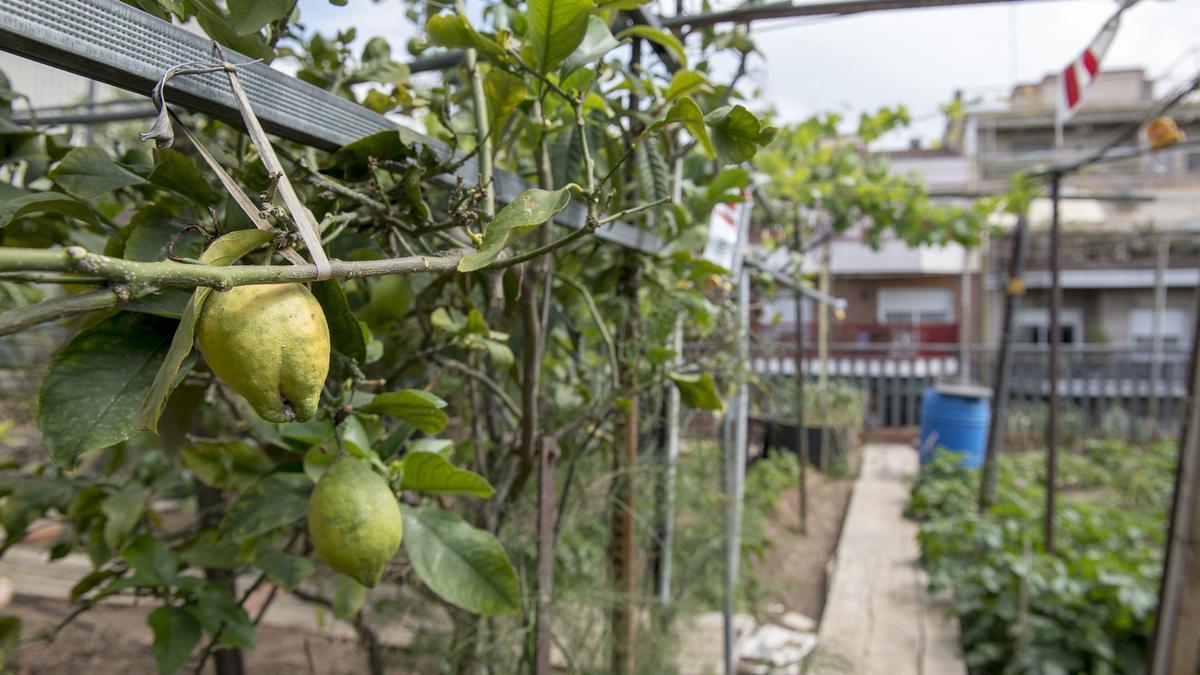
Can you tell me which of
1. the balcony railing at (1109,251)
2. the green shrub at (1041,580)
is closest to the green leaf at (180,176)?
the green shrub at (1041,580)

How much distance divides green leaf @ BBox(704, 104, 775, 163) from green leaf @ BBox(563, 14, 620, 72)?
13 centimetres

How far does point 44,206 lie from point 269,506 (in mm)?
336

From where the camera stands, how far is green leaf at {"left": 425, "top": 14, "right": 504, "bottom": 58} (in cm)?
70

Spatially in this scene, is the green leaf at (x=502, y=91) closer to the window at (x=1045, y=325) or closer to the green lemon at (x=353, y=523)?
the green lemon at (x=353, y=523)

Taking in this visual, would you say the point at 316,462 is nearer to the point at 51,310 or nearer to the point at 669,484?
the point at 51,310

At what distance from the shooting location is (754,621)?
2.82m

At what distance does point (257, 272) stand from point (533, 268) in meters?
0.56

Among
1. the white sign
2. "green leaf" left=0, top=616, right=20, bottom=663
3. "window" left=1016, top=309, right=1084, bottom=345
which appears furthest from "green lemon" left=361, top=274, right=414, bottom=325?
"window" left=1016, top=309, right=1084, bottom=345

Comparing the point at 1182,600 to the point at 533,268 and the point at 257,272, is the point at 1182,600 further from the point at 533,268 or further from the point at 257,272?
the point at 257,272

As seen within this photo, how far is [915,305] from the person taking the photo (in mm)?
17000

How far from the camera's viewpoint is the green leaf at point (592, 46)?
0.75 m

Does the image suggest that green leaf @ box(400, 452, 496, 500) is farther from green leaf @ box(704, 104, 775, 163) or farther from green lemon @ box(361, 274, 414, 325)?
green leaf @ box(704, 104, 775, 163)

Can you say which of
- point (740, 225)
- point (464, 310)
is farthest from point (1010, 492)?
point (464, 310)

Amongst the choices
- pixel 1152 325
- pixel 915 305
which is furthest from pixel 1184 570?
pixel 1152 325
